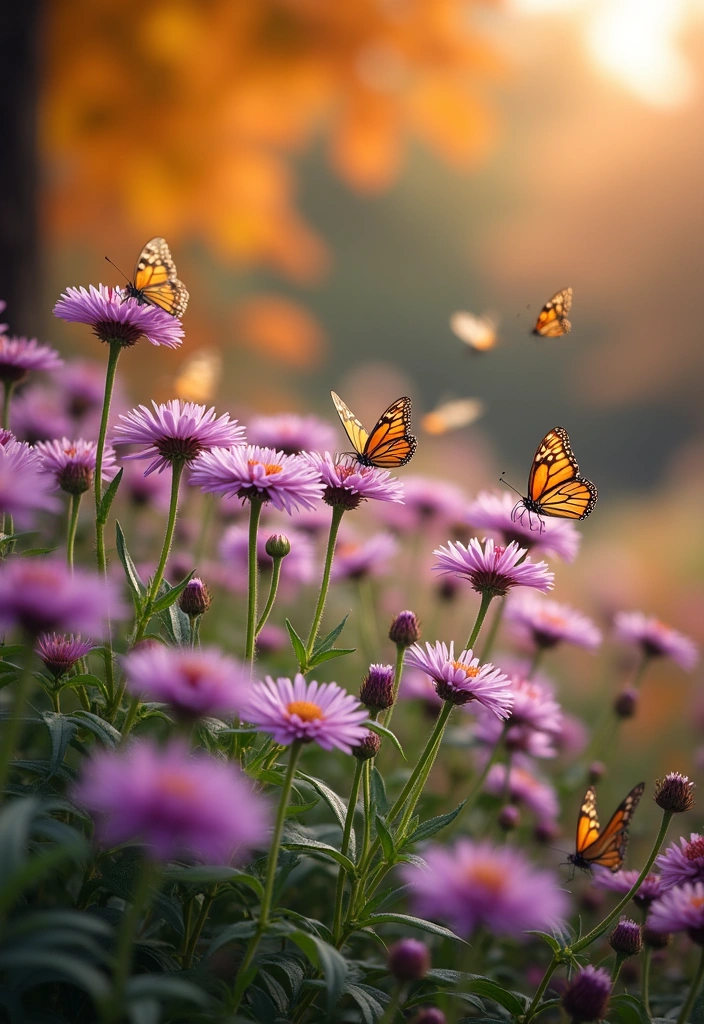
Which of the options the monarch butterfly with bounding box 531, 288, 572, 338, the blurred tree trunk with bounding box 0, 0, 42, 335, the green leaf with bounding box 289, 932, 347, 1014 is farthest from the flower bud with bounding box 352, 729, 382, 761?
the blurred tree trunk with bounding box 0, 0, 42, 335

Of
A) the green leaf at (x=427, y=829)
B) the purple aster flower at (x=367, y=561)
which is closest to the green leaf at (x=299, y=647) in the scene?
the green leaf at (x=427, y=829)

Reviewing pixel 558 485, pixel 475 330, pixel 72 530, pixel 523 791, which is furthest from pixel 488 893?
pixel 475 330

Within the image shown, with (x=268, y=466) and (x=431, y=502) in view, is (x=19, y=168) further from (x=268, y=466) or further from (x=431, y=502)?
(x=268, y=466)

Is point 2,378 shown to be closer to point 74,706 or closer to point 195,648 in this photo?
point 195,648

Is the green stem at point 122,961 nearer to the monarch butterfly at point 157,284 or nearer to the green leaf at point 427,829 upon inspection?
the green leaf at point 427,829

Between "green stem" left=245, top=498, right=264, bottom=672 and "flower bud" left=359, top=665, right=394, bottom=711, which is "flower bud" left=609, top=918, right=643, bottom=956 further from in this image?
"green stem" left=245, top=498, right=264, bottom=672

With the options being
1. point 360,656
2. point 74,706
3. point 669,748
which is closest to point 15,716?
point 74,706
